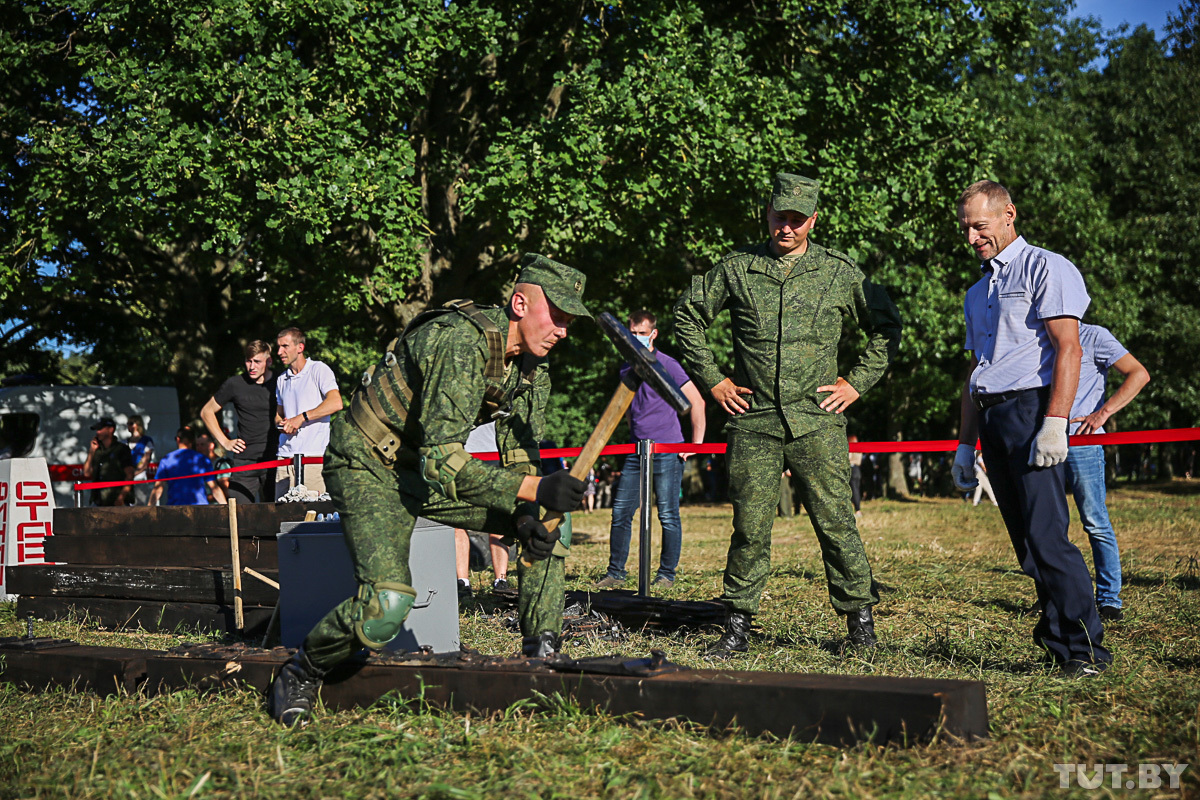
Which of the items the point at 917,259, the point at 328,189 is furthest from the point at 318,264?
the point at 917,259

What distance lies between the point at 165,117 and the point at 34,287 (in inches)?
189

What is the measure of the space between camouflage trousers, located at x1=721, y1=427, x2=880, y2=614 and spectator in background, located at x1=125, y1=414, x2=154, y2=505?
13.7m

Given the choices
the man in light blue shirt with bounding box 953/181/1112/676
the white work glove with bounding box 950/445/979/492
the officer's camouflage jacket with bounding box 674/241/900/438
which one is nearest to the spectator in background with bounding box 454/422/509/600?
the officer's camouflage jacket with bounding box 674/241/900/438

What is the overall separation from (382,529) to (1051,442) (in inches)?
110

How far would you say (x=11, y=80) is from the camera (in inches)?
548

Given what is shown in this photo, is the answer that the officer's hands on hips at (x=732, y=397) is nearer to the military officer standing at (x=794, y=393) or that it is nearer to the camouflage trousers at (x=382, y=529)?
the military officer standing at (x=794, y=393)

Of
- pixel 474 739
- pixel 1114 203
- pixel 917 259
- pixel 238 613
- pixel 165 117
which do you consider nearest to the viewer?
pixel 474 739

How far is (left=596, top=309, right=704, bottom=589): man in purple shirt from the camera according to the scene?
7.76 meters

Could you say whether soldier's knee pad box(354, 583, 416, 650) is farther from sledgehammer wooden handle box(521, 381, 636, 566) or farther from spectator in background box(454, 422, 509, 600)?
spectator in background box(454, 422, 509, 600)

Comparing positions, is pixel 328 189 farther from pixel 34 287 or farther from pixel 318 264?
pixel 34 287

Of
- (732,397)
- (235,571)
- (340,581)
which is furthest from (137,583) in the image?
(732,397)

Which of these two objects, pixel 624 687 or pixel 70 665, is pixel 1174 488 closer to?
pixel 624 687

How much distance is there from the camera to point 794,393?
4891 millimetres

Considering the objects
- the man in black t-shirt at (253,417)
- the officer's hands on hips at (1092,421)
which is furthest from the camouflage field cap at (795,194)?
the man in black t-shirt at (253,417)
